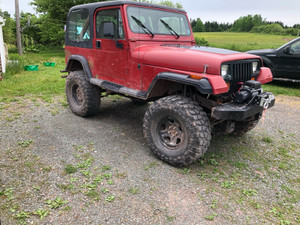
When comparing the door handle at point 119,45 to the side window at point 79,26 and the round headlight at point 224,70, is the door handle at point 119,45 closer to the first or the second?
the side window at point 79,26

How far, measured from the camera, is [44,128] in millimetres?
4590

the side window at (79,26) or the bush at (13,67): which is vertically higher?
the side window at (79,26)

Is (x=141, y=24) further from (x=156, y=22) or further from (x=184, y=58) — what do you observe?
(x=184, y=58)

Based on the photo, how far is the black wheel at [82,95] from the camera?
4.81 m

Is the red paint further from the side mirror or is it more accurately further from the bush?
the bush

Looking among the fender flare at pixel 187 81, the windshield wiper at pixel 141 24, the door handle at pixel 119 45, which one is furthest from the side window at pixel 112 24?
the fender flare at pixel 187 81

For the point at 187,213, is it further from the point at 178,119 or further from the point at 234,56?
the point at 234,56

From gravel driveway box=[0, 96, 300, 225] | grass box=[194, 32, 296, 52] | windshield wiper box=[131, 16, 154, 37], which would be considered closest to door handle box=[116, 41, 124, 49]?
windshield wiper box=[131, 16, 154, 37]

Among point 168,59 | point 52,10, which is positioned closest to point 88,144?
point 168,59

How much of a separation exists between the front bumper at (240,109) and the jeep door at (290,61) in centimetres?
587

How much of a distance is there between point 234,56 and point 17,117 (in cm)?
430

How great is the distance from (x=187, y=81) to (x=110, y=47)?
1.70 metres

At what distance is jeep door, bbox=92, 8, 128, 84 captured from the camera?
3.91 metres

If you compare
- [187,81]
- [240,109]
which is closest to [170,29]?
[187,81]
